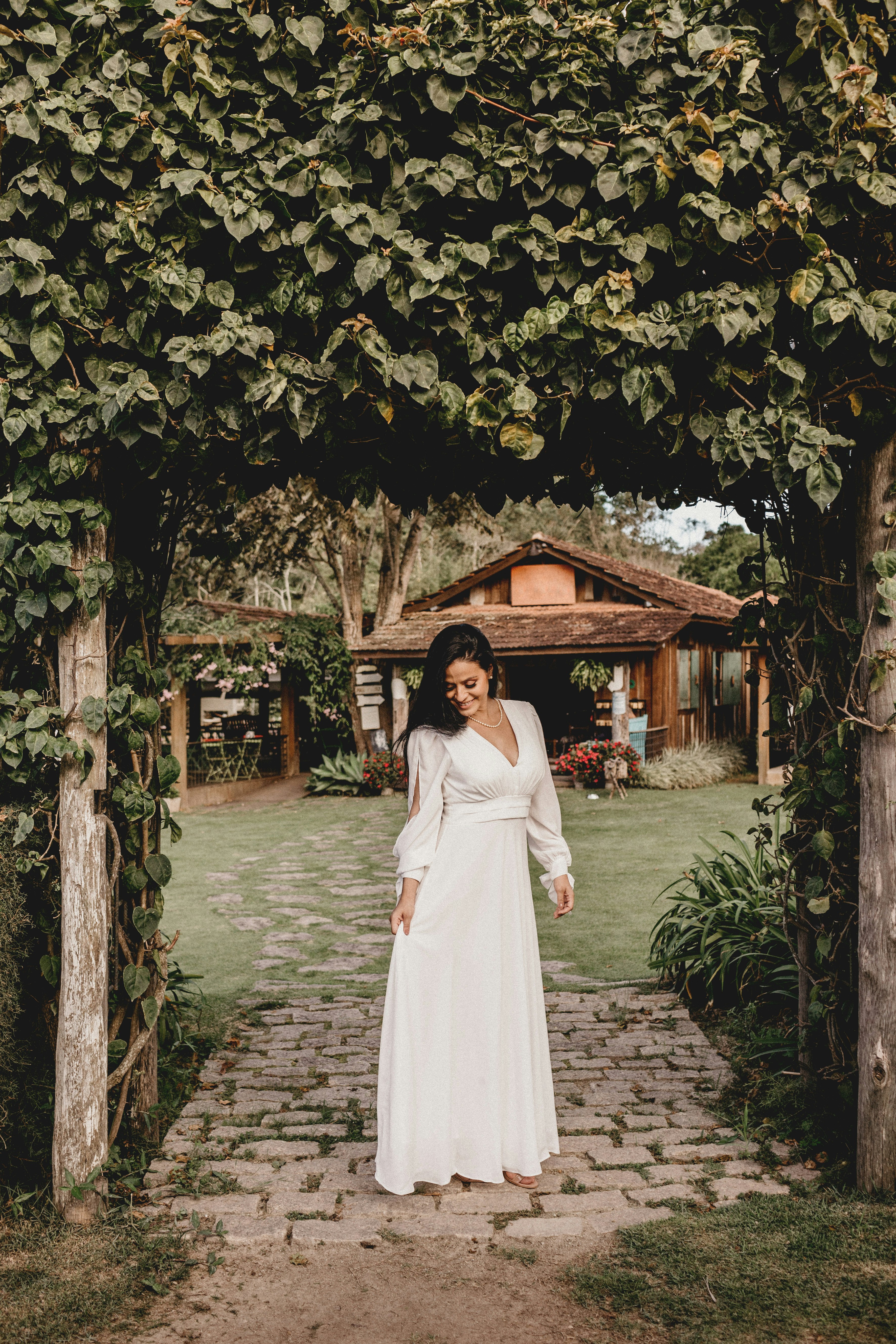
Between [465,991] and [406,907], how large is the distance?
39 cm

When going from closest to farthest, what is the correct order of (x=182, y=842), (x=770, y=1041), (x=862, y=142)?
(x=862, y=142), (x=770, y=1041), (x=182, y=842)

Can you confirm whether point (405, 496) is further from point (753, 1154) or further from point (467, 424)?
point (753, 1154)

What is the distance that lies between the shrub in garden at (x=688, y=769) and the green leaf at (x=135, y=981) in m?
15.2

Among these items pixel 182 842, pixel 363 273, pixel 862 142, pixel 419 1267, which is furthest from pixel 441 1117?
pixel 182 842

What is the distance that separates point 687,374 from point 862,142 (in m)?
0.83

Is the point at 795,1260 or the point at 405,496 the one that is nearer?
the point at 795,1260

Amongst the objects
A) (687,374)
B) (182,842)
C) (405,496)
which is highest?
(687,374)

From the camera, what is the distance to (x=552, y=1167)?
408 cm

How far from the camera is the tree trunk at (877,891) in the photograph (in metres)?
3.60

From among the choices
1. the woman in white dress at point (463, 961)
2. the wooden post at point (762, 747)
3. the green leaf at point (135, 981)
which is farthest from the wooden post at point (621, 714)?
the green leaf at point (135, 981)

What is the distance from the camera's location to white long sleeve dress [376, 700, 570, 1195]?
3.75 m

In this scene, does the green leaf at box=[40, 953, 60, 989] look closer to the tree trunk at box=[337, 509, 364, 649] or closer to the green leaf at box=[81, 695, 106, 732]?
the green leaf at box=[81, 695, 106, 732]

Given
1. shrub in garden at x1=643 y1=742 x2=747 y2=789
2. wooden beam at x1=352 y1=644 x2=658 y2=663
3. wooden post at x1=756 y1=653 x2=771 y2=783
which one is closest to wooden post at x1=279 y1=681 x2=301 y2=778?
wooden beam at x1=352 y1=644 x2=658 y2=663

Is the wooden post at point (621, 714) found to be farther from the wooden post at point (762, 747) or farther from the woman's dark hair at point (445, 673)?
the woman's dark hair at point (445, 673)
